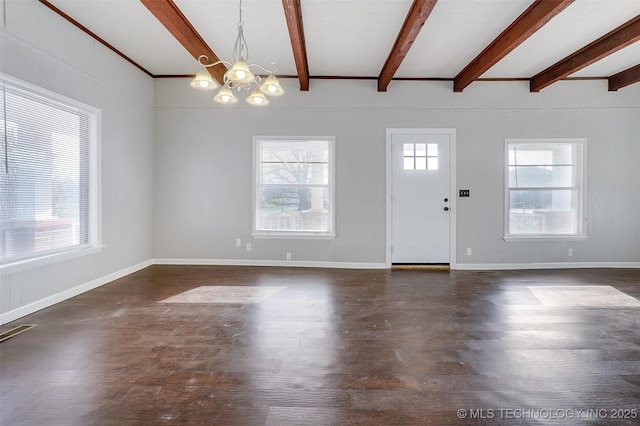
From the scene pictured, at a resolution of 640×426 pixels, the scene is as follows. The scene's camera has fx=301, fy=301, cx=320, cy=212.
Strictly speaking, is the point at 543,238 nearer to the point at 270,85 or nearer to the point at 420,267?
the point at 420,267

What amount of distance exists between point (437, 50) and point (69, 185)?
4677 millimetres

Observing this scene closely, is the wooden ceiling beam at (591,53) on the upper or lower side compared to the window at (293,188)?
upper

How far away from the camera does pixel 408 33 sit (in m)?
3.17

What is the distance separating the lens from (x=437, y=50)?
3.84 meters

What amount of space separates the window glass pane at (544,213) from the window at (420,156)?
4.59 ft

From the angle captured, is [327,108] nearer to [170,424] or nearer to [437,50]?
[437,50]

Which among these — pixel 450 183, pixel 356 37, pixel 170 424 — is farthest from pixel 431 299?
pixel 356 37

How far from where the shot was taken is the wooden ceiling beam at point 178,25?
2.81 metres

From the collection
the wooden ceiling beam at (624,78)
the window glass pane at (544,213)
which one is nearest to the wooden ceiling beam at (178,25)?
the window glass pane at (544,213)

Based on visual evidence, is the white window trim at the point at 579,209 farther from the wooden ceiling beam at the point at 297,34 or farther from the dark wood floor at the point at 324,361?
the wooden ceiling beam at the point at 297,34

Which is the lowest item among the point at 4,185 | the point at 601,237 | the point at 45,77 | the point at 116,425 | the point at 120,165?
the point at 116,425

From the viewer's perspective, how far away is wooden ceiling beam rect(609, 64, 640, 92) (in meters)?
4.28

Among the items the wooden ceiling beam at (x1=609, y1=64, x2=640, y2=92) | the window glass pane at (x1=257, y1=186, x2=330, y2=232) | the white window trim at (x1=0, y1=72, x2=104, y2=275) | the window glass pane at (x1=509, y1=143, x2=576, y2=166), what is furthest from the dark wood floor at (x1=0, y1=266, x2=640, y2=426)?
the wooden ceiling beam at (x1=609, y1=64, x2=640, y2=92)

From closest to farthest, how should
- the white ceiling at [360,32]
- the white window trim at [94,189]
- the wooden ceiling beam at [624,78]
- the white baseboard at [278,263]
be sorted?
the white ceiling at [360,32] → the white window trim at [94,189] → the wooden ceiling beam at [624,78] → the white baseboard at [278,263]
